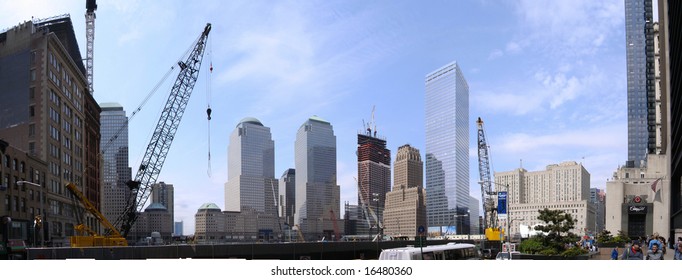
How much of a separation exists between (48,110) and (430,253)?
73324 millimetres

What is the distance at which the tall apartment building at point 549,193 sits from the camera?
550 ft

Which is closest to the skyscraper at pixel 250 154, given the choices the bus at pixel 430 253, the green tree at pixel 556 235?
the bus at pixel 430 253

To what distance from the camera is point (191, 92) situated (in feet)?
433

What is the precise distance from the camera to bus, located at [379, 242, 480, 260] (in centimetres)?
4109

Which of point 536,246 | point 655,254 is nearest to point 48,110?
point 536,246

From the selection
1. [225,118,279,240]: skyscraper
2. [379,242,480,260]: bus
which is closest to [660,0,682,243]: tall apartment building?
[379,242,480,260]: bus

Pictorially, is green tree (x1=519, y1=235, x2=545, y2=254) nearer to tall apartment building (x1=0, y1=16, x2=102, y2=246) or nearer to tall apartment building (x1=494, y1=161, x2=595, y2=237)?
tall apartment building (x1=0, y1=16, x2=102, y2=246)

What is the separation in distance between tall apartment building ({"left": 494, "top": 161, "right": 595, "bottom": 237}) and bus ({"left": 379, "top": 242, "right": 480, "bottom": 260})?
388ft

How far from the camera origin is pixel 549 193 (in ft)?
557

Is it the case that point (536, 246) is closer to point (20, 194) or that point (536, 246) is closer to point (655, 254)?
point (655, 254)

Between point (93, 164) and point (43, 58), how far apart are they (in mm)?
55632
